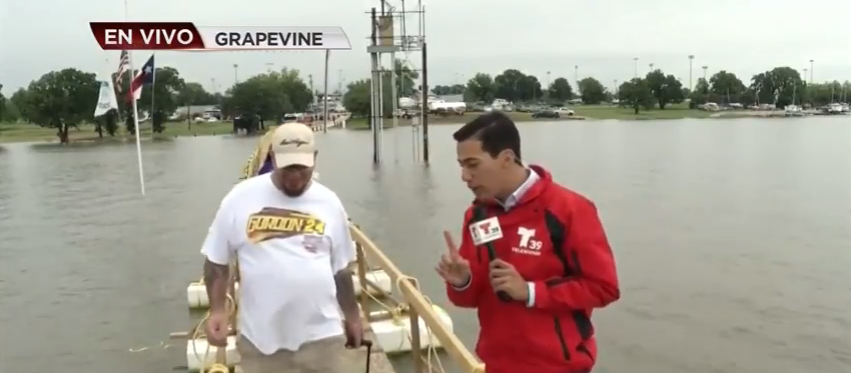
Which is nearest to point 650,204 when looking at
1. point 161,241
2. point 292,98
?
point 161,241

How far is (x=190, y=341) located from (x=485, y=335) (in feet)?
16.9

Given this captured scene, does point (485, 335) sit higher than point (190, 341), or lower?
higher

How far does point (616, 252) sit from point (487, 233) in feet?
41.5

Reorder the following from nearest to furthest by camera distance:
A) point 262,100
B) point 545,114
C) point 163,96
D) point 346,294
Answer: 1. point 346,294
2. point 163,96
3. point 262,100
4. point 545,114

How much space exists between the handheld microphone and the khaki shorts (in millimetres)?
1414

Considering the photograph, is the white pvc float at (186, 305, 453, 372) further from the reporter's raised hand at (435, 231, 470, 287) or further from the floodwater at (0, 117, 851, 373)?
the reporter's raised hand at (435, 231, 470, 287)

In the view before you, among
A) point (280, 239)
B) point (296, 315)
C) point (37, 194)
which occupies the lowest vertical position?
point (37, 194)

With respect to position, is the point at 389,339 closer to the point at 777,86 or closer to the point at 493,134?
the point at 493,134

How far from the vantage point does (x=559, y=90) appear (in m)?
165

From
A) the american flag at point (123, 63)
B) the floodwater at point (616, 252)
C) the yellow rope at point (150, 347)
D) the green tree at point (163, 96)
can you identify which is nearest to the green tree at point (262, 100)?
the green tree at point (163, 96)

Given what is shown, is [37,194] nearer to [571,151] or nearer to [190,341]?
[190,341]

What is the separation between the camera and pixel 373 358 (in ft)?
20.1

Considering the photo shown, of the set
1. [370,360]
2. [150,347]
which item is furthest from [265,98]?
[370,360]

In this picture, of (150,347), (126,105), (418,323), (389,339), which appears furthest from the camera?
(126,105)
